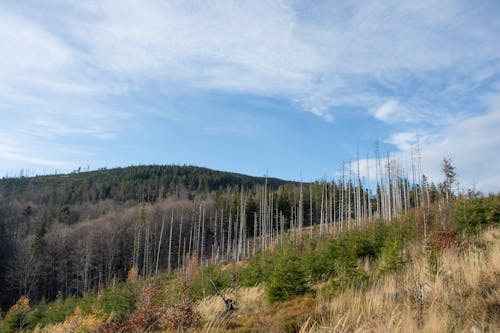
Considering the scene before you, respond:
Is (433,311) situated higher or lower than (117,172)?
lower

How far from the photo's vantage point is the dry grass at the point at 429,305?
10.5 ft

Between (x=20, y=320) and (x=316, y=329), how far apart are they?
24.8m

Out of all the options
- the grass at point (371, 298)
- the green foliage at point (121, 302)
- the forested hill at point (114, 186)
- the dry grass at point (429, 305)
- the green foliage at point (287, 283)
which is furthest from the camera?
the forested hill at point (114, 186)

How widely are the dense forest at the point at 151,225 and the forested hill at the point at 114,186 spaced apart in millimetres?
547

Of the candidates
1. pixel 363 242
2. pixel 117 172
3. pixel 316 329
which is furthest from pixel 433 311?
pixel 117 172

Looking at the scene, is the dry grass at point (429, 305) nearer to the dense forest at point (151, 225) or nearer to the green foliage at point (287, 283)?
the green foliage at point (287, 283)

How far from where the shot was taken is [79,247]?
181 feet

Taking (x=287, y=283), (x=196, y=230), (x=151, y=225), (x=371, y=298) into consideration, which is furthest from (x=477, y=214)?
(x=151, y=225)

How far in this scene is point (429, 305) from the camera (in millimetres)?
3695

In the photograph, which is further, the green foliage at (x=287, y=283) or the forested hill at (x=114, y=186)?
the forested hill at (x=114, y=186)

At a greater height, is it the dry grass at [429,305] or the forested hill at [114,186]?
the forested hill at [114,186]

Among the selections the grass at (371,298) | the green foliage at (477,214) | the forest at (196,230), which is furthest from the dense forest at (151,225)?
the grass at (371,298)

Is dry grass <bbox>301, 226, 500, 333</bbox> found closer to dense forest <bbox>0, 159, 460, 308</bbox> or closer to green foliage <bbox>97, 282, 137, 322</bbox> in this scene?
green foliage <bbox>97, 282, 137, 322</bbox>

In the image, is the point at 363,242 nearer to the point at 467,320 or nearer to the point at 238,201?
the point at 467,320
